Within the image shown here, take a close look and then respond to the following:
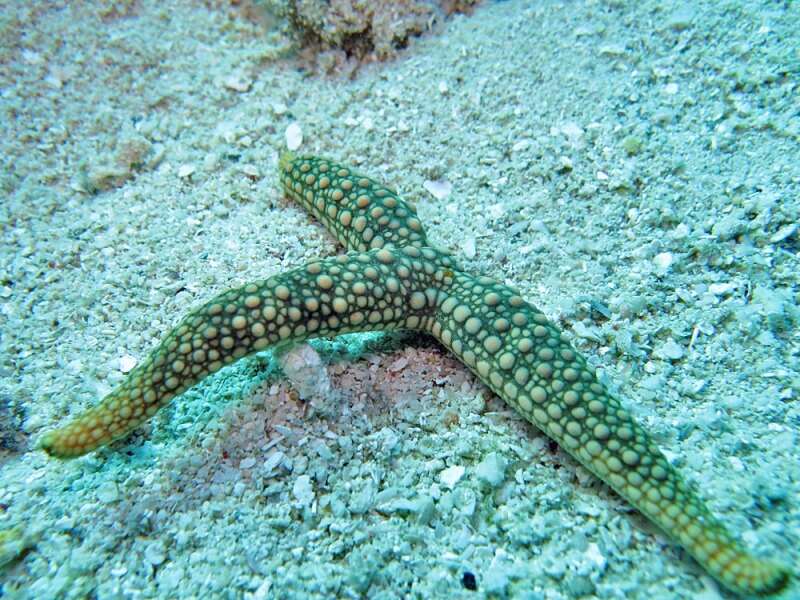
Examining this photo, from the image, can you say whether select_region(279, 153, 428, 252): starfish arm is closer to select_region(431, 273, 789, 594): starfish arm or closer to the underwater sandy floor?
the underwater sandy floor

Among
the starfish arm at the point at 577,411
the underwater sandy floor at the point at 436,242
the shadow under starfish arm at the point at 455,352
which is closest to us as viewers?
the starfish arm at the point at 577,411

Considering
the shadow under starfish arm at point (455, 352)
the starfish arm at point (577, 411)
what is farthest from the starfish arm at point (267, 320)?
the starfish arm at point (577, 411)

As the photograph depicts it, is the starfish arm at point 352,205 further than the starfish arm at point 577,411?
Yes

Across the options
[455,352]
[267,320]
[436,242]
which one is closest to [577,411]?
[455,352]

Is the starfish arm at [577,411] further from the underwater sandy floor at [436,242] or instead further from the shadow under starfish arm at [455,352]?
the underwater sandy floor at [436,242]

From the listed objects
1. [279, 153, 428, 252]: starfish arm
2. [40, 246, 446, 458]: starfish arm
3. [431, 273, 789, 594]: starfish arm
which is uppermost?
[279, 153, 428, 252]: starfish arm

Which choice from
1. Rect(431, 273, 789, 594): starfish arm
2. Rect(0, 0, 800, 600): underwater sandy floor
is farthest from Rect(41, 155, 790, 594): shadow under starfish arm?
Rect(0, 0, 800, 600): underwater sandy floor

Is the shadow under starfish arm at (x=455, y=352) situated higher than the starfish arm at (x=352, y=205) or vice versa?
the starfish arm at (x=352, y=205)

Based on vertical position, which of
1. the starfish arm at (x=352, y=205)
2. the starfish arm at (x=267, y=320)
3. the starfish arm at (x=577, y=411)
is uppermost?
the starfish arm at (x=352, y=205)
